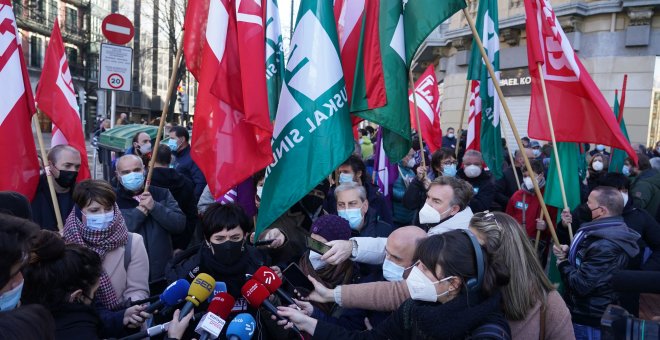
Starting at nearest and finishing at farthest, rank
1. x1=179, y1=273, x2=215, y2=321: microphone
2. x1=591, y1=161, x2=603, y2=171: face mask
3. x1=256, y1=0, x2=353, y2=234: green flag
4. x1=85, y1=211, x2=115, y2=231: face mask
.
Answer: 1. x1=179, y1=273, x2=215, y2=321: microphone
2. x1=85, y1=211, x2=115, y2=231: face mask
3. x1=256, y1=0, x2=353, y2=234: green flag
4. x1=591, y1=161, x2=603, y2=171: face mask

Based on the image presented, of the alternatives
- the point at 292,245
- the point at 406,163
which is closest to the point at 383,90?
the point at 292,245

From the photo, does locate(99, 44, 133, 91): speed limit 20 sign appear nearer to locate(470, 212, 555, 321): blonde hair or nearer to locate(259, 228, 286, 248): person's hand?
locate(259, 228, 286, 248): person's hand

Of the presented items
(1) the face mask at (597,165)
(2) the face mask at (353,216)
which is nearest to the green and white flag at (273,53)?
(2) the face mask at (353,216)

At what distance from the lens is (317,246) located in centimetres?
283

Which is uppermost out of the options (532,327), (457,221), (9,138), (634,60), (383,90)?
(634,60)

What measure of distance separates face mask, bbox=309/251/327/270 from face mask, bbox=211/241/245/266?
17.2 inches

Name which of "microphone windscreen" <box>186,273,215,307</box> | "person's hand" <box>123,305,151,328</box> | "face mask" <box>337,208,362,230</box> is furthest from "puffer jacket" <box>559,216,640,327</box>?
"person's hand" <box>123,305,151,328</box>

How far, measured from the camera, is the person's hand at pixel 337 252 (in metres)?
2.89

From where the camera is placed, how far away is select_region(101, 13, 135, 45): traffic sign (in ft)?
24.3

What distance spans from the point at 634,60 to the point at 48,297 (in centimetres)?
1728

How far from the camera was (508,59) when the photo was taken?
726 inches

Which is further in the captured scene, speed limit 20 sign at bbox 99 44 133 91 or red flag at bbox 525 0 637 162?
speed limit 20 sign at bbox 99 44 133 91

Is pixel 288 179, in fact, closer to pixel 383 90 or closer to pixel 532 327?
pixel 383 90

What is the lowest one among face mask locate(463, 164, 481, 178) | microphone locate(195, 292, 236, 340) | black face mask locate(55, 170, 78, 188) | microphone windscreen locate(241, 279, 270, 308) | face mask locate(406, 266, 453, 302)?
microphone locate(195, 292, 236, 340)
